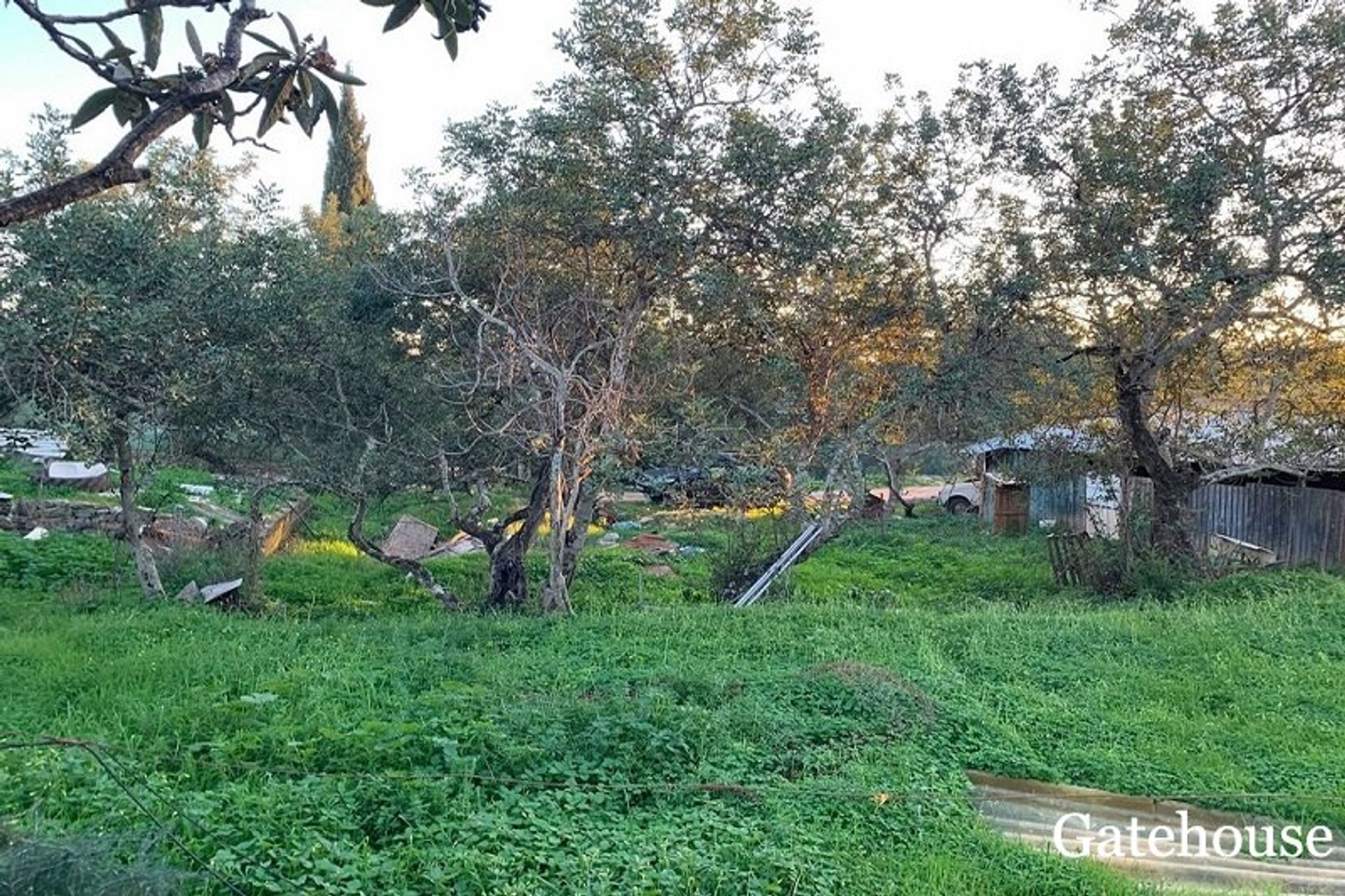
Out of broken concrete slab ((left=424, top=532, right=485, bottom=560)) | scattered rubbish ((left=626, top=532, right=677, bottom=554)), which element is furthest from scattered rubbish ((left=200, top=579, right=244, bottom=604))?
scattered rubbish ((left=626, top=532, right=677, bottom=554))

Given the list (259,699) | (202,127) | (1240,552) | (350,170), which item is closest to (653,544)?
(1240,552)

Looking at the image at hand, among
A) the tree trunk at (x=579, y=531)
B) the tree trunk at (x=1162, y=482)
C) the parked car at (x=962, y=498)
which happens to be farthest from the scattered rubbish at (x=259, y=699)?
the parked car at (x=962, y=498)

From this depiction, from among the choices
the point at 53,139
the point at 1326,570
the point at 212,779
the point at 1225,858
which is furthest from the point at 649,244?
the point at 1326,570

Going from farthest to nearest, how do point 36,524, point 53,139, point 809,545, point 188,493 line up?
point 188,493 < point 36,524 < point 809,545 < point 53,139

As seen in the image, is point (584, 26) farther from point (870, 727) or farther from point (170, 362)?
point (870, 727)

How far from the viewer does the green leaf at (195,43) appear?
2312 millimetres

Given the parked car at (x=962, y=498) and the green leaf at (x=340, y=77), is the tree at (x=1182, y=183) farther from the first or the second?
the parked car at (x=962, y=498)

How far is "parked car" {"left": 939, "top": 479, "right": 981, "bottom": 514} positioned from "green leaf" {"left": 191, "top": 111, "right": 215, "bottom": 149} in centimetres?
2131

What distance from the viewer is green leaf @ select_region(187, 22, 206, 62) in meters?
2.31

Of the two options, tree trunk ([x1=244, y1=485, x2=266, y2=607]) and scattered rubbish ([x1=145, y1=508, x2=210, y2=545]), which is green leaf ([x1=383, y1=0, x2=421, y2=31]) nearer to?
tree trunk ([x1=244, y1=485, x2=266, y2=607])

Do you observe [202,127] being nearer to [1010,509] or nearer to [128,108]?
[128,108]

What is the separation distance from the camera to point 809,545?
10492 mm

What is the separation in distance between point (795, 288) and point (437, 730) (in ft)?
21.0

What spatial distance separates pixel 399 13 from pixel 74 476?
16.4m
